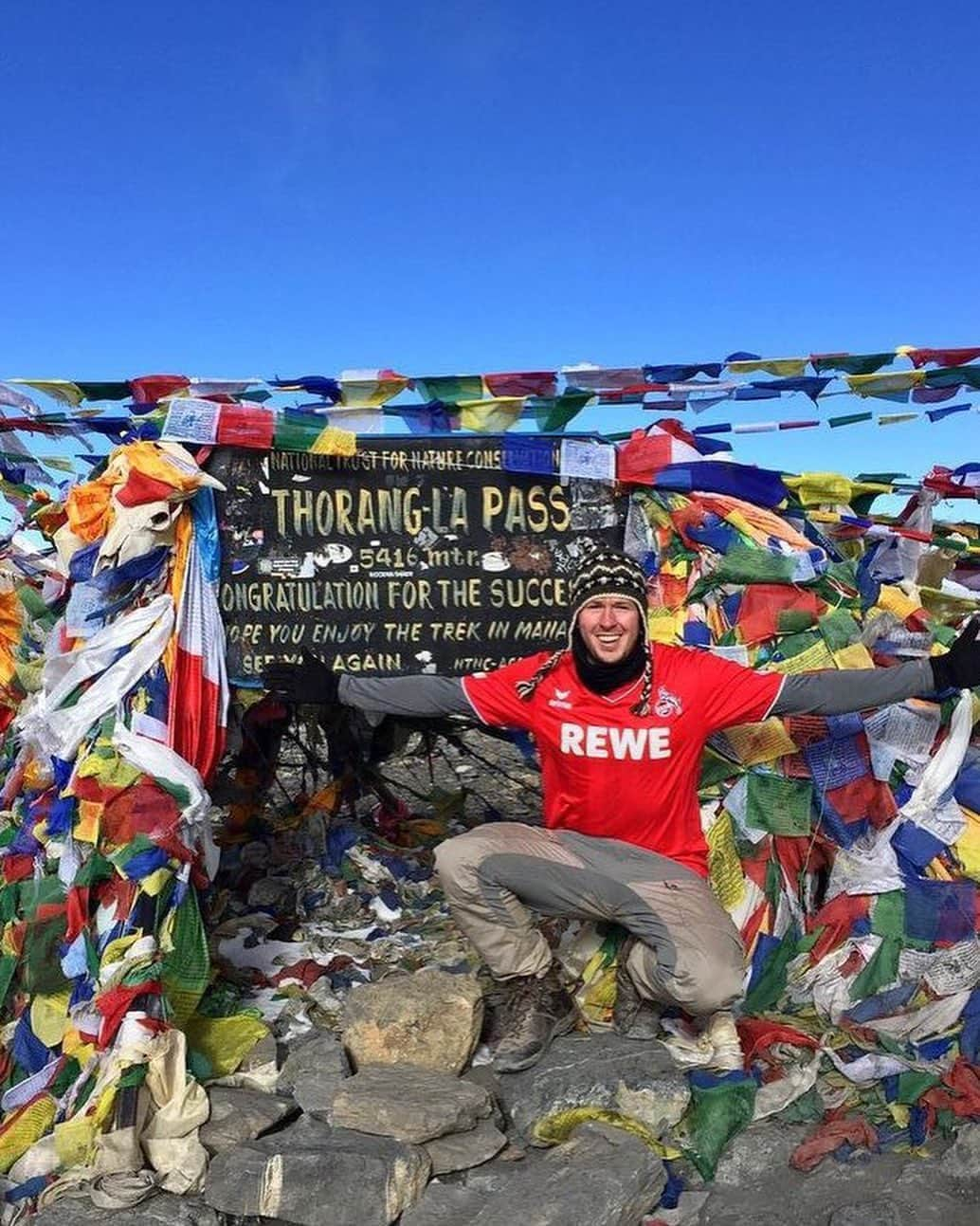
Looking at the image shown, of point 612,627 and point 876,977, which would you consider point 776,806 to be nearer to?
point 876,977

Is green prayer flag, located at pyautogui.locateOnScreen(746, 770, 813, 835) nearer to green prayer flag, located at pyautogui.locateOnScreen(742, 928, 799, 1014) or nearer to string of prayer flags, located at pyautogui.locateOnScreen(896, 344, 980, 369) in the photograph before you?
green prayer flag, located at pyautogui.locateOnScreen(742, 928, 799, 1014)

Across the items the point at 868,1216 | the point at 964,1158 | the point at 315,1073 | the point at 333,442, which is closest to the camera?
the point at 868,1216

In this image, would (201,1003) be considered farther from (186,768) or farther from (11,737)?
(11,737)

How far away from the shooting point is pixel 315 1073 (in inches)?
176

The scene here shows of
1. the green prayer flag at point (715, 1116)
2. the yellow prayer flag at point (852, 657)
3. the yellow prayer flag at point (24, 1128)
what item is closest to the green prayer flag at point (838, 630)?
the yellow prayer flag at point (852, 657)

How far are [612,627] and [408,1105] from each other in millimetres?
2039

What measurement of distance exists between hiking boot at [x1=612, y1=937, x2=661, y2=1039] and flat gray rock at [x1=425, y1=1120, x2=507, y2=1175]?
827 mm

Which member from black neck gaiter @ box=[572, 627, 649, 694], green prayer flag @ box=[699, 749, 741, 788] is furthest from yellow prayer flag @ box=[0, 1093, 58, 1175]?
green prayer flag @ box=[699, 749, 741, 788]

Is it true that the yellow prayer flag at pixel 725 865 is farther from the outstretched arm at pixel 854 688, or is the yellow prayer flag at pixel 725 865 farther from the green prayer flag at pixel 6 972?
the green prayer flag at pixel 6 972

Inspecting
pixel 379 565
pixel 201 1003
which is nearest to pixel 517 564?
pixel 379 565

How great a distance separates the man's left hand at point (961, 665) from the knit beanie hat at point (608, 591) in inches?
46.0

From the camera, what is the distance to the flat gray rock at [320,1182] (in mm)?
3760

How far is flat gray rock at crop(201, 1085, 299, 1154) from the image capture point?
4.11 meters

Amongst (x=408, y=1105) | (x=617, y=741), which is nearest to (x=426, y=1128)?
(x=408, y=1105)
